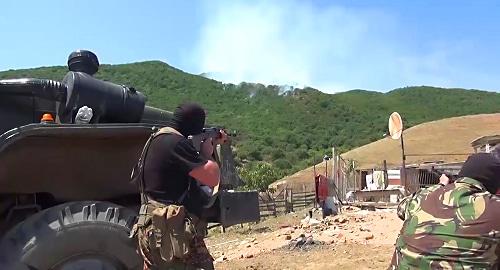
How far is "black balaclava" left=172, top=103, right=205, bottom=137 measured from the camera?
13.1ft

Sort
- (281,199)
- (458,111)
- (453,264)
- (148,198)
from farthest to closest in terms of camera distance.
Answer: (458,111) → (281,199) → (148,198) → (453,264)

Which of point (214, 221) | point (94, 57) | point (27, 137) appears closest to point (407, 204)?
point (214, 221)

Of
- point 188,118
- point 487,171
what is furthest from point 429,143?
point 487,171

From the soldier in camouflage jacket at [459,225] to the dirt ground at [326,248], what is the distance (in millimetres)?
→ 4681

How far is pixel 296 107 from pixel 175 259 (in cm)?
9418

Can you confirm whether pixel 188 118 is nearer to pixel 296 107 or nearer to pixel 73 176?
pixel 73 176

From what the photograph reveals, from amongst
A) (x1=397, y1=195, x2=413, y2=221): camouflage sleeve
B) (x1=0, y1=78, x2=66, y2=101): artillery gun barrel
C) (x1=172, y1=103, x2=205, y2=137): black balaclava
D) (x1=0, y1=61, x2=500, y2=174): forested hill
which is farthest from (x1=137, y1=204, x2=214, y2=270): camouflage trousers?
(x1=0, y1=61, x2=500, y2=174): forested hill

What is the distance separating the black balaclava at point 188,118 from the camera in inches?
157

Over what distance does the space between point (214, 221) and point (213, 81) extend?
9876 cm

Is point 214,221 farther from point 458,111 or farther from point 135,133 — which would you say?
point 458,111

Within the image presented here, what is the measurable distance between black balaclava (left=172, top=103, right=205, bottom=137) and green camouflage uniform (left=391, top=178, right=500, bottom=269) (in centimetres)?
137

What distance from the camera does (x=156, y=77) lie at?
9331 centimetres

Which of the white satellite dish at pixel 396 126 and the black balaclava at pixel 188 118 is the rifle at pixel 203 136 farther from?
the white satellite dish at pixel 396 126

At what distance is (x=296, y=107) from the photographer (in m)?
97.6
